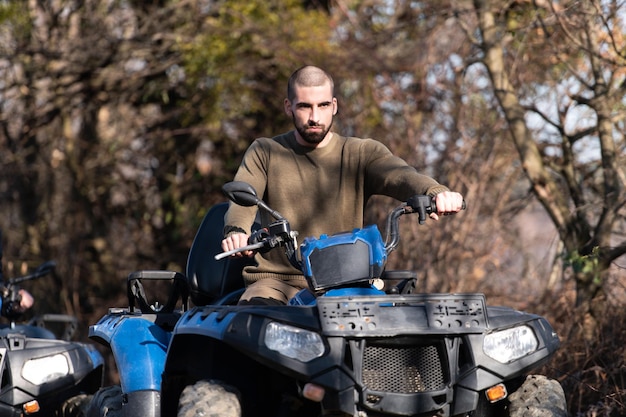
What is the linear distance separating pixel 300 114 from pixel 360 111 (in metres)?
6.39

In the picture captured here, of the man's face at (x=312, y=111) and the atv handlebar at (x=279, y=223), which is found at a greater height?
the man's face at (x=312, y=111)

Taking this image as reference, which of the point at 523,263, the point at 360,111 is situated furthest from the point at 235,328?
the point at 360,111

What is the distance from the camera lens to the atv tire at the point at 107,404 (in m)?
5.75

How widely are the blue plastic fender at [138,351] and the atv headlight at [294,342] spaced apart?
4.23 feet

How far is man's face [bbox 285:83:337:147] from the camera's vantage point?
539 cm

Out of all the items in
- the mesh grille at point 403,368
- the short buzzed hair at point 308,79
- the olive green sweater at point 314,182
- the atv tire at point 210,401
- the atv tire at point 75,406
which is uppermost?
the short buzzed hair at point 308,79

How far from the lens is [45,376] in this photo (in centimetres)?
696

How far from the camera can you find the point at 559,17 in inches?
311

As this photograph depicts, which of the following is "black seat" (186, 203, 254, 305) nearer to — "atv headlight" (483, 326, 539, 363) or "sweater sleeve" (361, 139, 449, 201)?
"sweater sleeve" (361, 139, 449, 201)

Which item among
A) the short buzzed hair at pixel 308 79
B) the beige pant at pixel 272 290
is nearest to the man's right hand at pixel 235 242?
the beige pant at pixel 272 290

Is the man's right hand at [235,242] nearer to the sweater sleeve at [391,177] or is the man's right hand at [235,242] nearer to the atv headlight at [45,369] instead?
the sweater sleeve at [391,177]

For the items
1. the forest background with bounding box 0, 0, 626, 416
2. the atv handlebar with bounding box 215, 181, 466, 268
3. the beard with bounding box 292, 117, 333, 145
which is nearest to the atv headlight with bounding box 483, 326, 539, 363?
the atv handlebar with bounding box 215, 181, 466, 268

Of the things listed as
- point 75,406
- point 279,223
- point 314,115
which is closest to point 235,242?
point 279,223

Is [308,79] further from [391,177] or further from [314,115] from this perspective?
[391,177]
